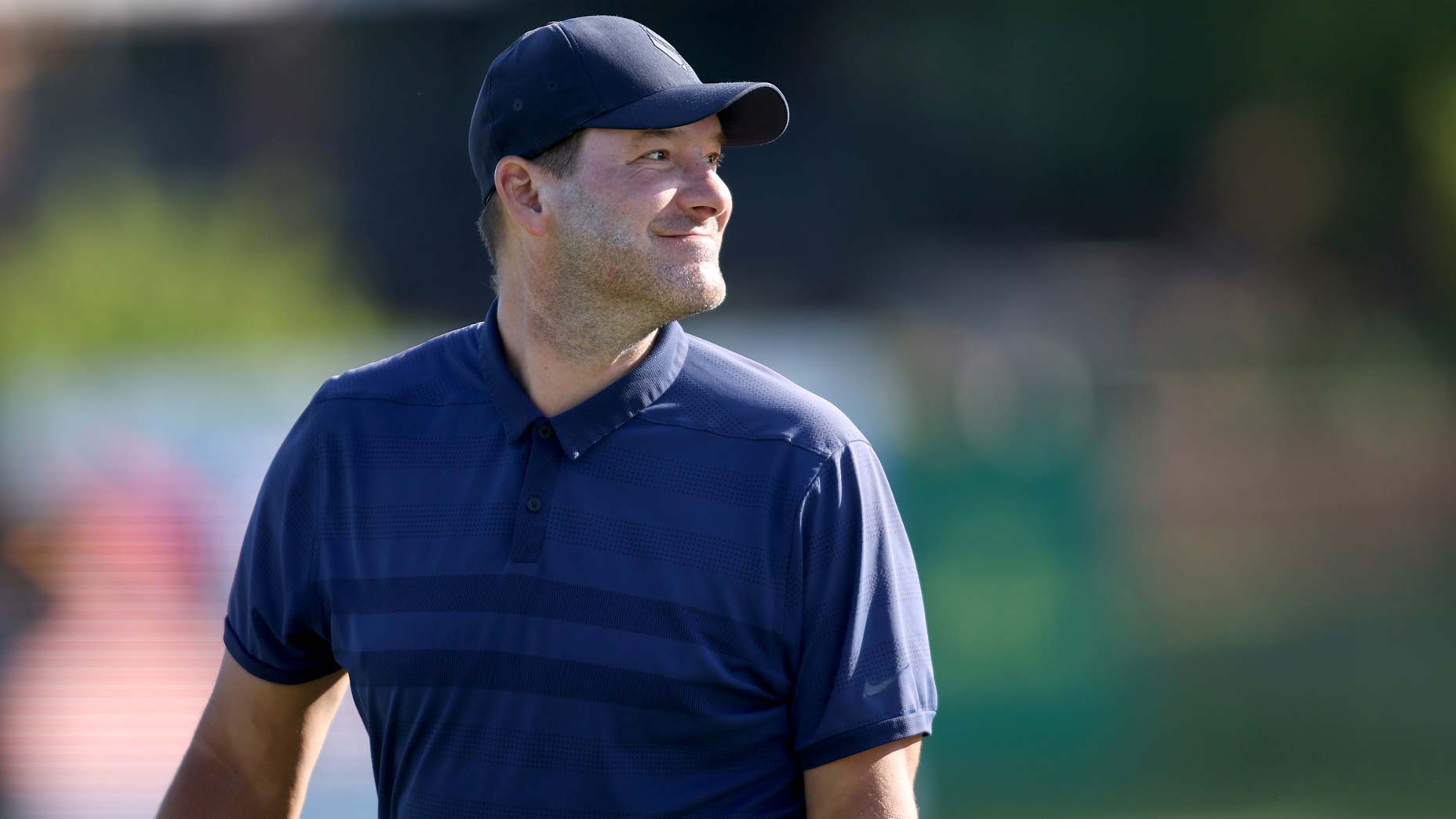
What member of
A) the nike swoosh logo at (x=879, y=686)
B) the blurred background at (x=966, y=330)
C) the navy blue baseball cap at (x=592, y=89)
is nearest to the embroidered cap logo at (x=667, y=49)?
the navy blue baseball cap at (x=592, y=89)

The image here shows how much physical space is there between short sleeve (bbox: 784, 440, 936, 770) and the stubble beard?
33 centimetres

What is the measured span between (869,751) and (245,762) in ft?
3.10

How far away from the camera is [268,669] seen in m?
2.38

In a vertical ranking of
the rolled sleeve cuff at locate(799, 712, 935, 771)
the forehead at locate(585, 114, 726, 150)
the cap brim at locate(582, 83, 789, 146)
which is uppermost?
the cap brim at locate(582, 83, 789, 146)

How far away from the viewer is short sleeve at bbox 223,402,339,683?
2.31m

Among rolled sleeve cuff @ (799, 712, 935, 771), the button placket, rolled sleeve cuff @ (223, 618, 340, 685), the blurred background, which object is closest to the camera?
rolled sleeve cuff @ (799, 712, 935, 771)

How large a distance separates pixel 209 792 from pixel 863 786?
986 mm

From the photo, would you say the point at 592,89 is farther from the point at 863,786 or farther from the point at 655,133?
the point at 863,786

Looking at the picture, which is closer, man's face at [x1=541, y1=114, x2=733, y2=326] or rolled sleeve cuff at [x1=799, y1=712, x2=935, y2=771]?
rolled sleeve cuff at [x1=799, y1=712, x2=935, y2=771]

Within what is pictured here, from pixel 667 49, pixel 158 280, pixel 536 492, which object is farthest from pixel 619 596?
pixel 158 280

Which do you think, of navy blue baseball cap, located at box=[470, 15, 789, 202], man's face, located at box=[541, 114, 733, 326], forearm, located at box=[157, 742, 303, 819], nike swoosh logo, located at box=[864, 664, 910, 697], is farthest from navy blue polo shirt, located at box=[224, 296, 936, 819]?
navy blue baseball cap, located at box=[470, 15, 789, 202]

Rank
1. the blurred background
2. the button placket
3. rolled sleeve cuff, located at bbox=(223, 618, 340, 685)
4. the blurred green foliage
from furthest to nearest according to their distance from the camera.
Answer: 1. the blurred green foliage
2. the blurred background
3. rolled sleeve cuff, located at bbox=(223, 618, 340, 685)
4. the button placket

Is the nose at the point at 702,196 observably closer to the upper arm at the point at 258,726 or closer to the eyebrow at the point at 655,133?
the eyebrow at the point at 655,133

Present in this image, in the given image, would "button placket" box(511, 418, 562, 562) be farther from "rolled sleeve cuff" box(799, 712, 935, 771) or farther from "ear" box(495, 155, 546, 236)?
"rolled sleeve cuff" box(799, 712, 935, 771)
